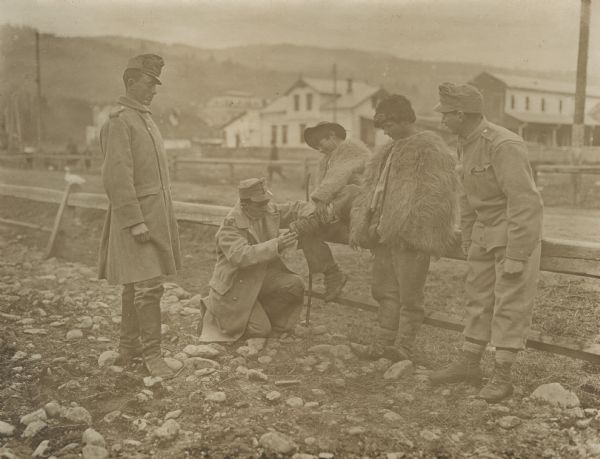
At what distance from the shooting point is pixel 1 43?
17.0ft

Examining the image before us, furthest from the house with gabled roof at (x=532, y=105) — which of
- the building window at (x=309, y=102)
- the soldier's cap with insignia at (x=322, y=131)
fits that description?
the building window at (x=309, y=102)

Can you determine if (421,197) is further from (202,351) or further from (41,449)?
(41,449)

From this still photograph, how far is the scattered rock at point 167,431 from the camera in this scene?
312 centimetres

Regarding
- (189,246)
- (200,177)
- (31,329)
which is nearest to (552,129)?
(200,177)

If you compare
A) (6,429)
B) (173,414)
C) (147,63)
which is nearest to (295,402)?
(173,414)

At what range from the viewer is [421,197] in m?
3.86

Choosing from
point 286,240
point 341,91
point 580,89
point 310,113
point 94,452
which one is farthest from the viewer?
point 310,113

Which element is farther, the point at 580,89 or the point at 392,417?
the point at 580,89

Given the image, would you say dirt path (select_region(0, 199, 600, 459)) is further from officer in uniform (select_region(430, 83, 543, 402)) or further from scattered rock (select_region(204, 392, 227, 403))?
officer in uniform (select_region(430, 83, 543, 402))

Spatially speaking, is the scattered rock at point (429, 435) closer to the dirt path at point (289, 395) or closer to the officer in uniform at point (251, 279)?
the dirt path at point (289, 395)

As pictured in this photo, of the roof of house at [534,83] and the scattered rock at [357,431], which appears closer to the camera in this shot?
the scattered rock at [357,431]

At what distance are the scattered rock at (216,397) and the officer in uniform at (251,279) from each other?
36.2 inches

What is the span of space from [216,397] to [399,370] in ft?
4.07

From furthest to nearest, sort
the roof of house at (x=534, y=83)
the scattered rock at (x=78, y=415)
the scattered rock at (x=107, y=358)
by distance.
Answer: the roof of house at (x=534, y=83) < the scattered rock at (x=107, y=358) < the scattered rock at (x=78, y=415)
